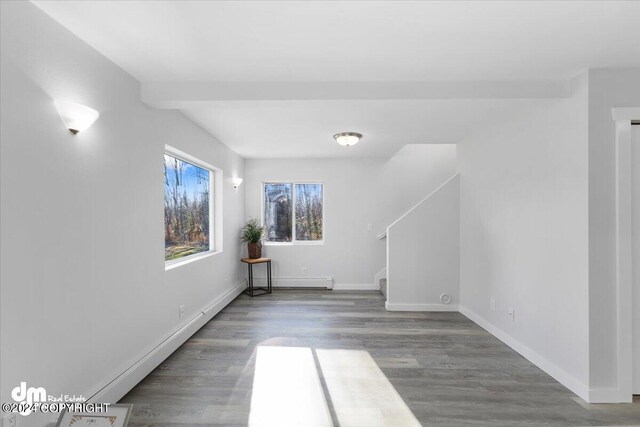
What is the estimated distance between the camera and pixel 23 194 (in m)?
1.62

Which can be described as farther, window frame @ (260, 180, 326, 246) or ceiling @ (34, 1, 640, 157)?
window frame @ (260, 180, 326, 246)

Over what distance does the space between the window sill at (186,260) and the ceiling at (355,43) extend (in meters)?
1.60

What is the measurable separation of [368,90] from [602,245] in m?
2.08

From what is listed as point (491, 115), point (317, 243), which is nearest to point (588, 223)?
point (491, 115)

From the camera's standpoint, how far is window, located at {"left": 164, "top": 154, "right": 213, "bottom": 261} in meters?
3.47

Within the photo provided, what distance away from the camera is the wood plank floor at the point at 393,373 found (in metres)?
2.19

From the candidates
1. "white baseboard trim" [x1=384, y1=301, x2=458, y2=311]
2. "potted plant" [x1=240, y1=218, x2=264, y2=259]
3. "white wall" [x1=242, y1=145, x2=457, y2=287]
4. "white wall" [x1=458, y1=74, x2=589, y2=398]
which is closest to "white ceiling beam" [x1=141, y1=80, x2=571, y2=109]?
"white wall" [x1=458, y1=74, x2=589, y2=398]

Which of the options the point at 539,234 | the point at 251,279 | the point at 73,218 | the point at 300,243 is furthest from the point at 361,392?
the point at 300,243

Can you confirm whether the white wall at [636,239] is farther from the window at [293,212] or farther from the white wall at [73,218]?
the window at [293,212]

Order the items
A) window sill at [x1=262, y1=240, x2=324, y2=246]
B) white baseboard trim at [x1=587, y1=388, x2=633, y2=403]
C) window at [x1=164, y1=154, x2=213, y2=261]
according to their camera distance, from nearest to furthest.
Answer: white baseboard trim at [x1=587, y1=388, x2=633, y2=403], window at [x1=164, y1=154, x2=213, y2=261], window sill at [x1=262, y1=240, x2=324, y2=246]

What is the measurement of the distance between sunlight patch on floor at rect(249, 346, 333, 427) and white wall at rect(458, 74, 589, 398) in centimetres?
197

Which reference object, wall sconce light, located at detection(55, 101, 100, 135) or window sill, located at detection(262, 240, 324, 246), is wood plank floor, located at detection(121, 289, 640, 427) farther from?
wall sconce light, located at detection(55, 101, 100, 135)

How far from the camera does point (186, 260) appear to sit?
3.77 meters

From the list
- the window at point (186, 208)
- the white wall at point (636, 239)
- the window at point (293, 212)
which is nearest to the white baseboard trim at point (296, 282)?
the window at point (293, 212)
